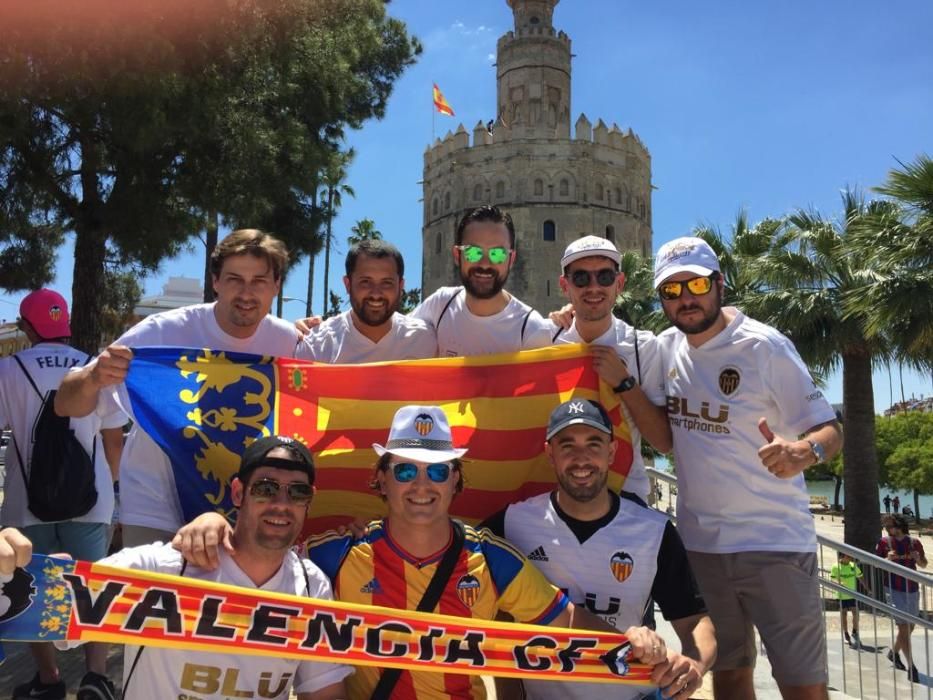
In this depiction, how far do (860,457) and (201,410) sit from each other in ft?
44.1

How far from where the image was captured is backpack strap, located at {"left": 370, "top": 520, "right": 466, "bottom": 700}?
290 centimetres

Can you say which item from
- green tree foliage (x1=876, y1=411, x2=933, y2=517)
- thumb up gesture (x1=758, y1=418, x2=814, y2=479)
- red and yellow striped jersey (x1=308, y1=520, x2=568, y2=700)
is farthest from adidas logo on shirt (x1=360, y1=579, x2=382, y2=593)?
green tree foliage (x1=876, y1=411, x2=933, y2=517)

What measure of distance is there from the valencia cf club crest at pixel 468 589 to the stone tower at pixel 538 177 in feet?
159

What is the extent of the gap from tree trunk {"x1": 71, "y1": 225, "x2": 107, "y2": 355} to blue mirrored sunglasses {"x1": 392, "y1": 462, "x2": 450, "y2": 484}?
376 inches

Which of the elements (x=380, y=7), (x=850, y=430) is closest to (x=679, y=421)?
(x=850, y=430)

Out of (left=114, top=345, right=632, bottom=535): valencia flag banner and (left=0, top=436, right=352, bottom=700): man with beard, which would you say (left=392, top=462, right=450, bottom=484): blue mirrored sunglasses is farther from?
(left=114, top=345, right=632, bottom=535): valencia flag banner

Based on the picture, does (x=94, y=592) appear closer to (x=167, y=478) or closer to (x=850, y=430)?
(x=167, y=478)

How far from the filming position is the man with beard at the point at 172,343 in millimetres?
3514

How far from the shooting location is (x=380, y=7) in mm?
17578

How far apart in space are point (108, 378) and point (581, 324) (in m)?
2.35

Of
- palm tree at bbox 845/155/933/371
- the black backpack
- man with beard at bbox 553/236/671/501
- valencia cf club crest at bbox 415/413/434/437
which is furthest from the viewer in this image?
palm tree at bbox 845/155/933/371

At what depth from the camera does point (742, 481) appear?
3545mm

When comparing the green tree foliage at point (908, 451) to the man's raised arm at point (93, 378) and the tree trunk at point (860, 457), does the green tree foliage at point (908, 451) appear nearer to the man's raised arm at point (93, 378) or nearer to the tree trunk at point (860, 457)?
the tree trunk at point (860, 457)

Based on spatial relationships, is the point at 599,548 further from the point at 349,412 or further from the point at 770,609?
the point at 349,412
